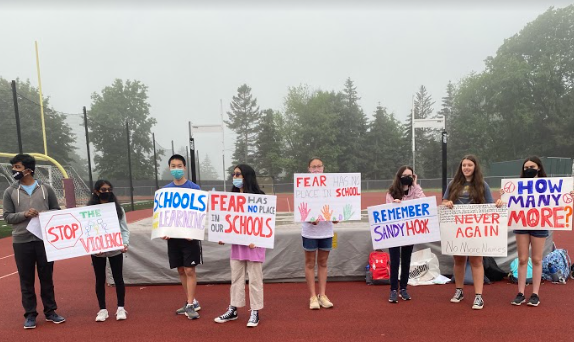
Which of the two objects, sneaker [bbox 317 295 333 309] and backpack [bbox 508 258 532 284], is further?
backpack [bbox 508 258 532 284]

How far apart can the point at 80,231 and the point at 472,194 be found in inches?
188

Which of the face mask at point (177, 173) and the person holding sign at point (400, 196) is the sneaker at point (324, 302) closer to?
the person holding sign at point (400, 196)

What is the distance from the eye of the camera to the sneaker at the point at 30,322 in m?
4.20

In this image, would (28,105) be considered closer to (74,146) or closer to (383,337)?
(74,146)

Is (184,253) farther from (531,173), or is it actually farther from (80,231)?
(531,173)

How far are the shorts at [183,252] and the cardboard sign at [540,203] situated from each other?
394cm

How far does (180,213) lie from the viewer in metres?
4.16

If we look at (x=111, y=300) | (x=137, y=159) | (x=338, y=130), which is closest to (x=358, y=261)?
(x=111, y=300)

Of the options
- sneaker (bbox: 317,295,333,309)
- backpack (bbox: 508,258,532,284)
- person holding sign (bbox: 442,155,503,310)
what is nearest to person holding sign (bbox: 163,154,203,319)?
sneaker (bbox: 317,295,333,309)

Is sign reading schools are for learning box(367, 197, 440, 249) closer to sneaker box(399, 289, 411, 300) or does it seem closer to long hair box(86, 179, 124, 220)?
sneaker box(399, 289, 411, 300)

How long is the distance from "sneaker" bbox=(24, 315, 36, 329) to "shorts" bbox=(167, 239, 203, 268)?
1740 millimetres

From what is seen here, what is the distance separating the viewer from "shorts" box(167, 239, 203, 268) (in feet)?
13.9

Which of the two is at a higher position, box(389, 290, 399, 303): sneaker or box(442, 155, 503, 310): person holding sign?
box(442, 155, 503, 310): person holding sign

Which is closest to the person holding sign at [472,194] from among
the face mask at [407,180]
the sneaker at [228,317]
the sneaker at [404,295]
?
the face mask at [407,180]
